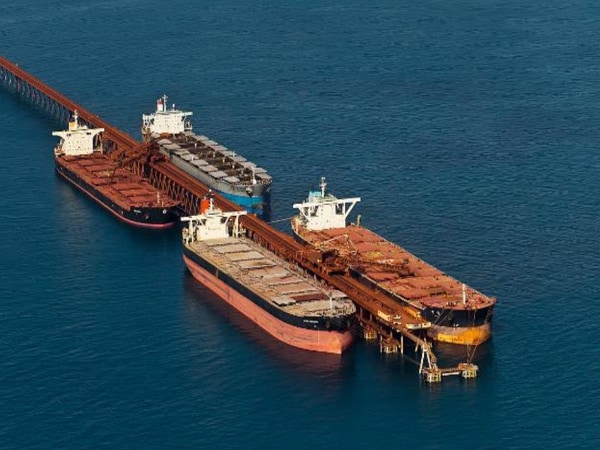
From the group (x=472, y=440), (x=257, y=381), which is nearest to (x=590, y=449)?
(x=472, y=440)

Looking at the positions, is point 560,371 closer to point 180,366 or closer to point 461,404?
point 461,404

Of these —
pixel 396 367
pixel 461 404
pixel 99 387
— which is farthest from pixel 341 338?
pixel 99 387

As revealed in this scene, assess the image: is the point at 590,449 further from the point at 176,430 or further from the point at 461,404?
the point at 176,430

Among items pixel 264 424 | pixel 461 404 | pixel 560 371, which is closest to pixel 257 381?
pixel 264 424

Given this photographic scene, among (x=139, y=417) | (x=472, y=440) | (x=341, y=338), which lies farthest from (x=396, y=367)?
(x=139, y=417)

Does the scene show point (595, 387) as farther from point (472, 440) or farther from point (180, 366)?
point (180, 366)

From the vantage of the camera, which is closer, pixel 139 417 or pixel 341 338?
pixel 139 417

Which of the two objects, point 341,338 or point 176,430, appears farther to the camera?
point 341,338

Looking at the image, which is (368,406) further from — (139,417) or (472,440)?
(139,417)
